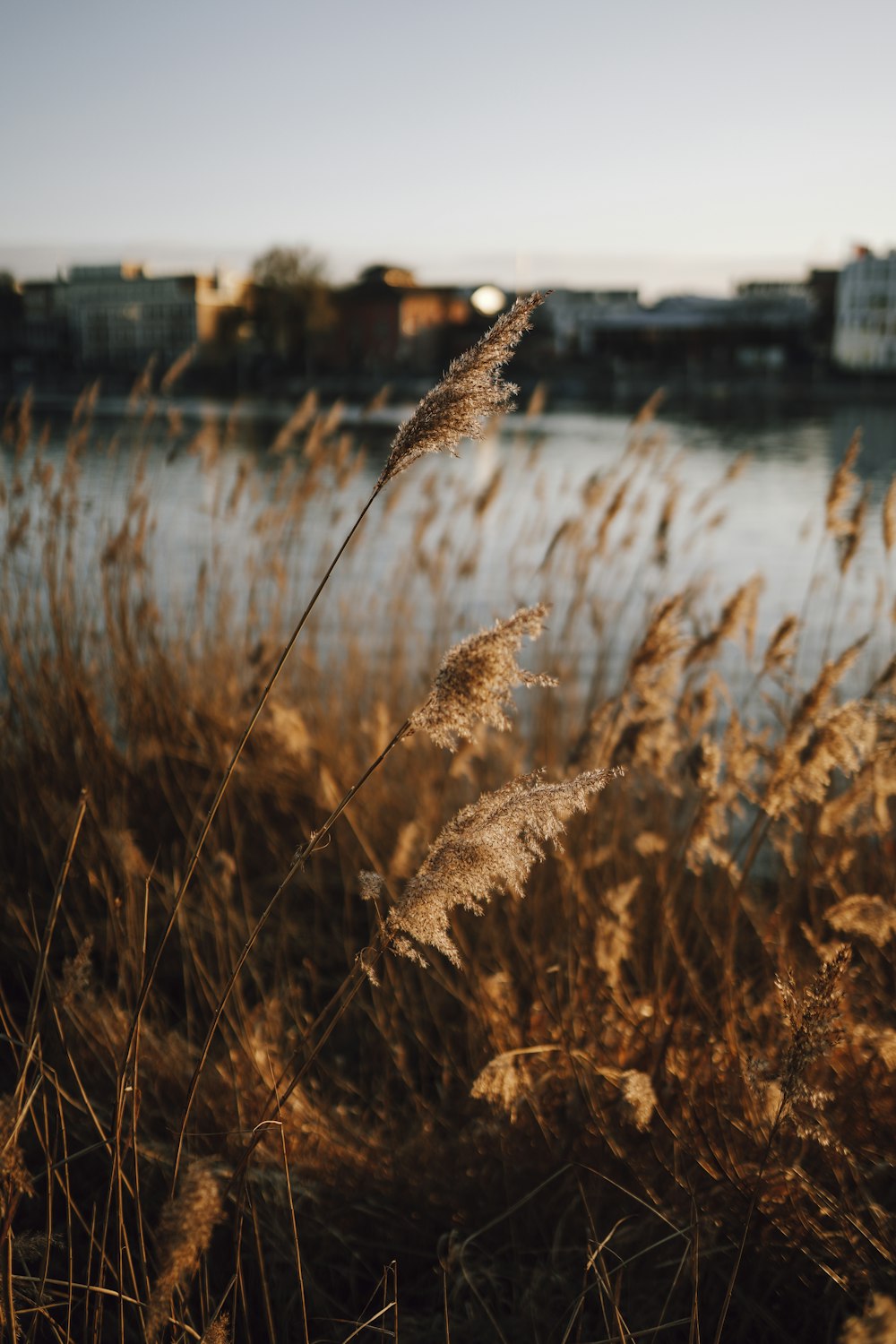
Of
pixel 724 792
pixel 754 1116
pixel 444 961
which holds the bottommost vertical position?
pixel 444 961

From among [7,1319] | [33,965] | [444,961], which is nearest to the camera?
[7,1319]

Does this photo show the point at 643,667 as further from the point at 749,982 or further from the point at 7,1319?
the point at 7,1319

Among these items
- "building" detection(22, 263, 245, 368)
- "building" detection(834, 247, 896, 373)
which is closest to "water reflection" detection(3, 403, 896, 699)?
"building" detection(834, 247, 896, 373)

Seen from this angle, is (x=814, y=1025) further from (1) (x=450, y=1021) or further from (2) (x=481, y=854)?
(1) (x=450, y=1021)

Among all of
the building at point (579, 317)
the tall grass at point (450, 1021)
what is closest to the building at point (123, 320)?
the building at point (579, 317)

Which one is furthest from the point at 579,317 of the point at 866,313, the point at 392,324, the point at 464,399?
the point at 464,399

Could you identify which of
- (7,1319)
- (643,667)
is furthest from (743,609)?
(7,1319)

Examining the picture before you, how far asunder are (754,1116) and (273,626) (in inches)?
97.6

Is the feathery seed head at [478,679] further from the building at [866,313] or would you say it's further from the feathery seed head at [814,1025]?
the building at [866,313]

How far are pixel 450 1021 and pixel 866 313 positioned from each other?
71673mm

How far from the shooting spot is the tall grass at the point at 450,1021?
1060 millimetres

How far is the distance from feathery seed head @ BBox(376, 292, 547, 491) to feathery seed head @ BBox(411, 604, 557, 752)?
0.17 meters

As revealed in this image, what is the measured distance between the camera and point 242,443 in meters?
23.1

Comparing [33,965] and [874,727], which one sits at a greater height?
[874,727]
